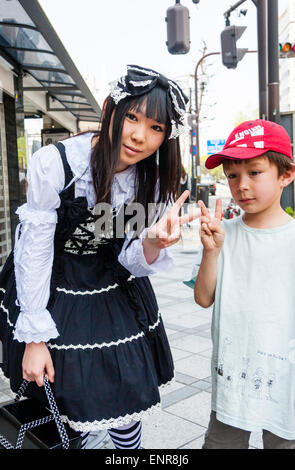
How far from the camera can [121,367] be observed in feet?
4.81

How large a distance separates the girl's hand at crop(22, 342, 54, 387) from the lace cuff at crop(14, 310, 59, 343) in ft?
0.14

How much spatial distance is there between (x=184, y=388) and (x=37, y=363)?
184 cm

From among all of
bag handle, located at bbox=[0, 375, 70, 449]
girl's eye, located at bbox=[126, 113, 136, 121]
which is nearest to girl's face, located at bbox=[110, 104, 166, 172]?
→ girl's eye, located at bbox=[126, 113, 136, 121]

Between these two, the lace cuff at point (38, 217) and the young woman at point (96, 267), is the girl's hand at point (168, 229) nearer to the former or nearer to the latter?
the young woman at point (96, 267)

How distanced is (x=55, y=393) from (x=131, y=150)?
0.84 m

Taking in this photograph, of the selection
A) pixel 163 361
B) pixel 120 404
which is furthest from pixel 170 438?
pixel 120 404

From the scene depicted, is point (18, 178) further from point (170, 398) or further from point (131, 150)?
point (131, 150)

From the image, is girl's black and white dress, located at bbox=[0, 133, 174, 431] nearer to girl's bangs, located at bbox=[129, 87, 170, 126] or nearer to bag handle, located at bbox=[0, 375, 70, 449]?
bag handle, located at bbox=[0, 375, 70, 449]

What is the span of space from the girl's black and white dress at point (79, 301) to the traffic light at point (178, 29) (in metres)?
4.63

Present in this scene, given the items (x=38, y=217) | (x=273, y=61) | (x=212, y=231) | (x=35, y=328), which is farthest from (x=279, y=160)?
(x=273, y=61)

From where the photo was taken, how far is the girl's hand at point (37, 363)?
1.42 meters

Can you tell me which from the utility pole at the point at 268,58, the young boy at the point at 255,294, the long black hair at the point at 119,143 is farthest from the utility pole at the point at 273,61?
the long black hair at the point at 119,143

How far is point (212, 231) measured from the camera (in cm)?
158

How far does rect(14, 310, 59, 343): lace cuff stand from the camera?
54.9 inches
